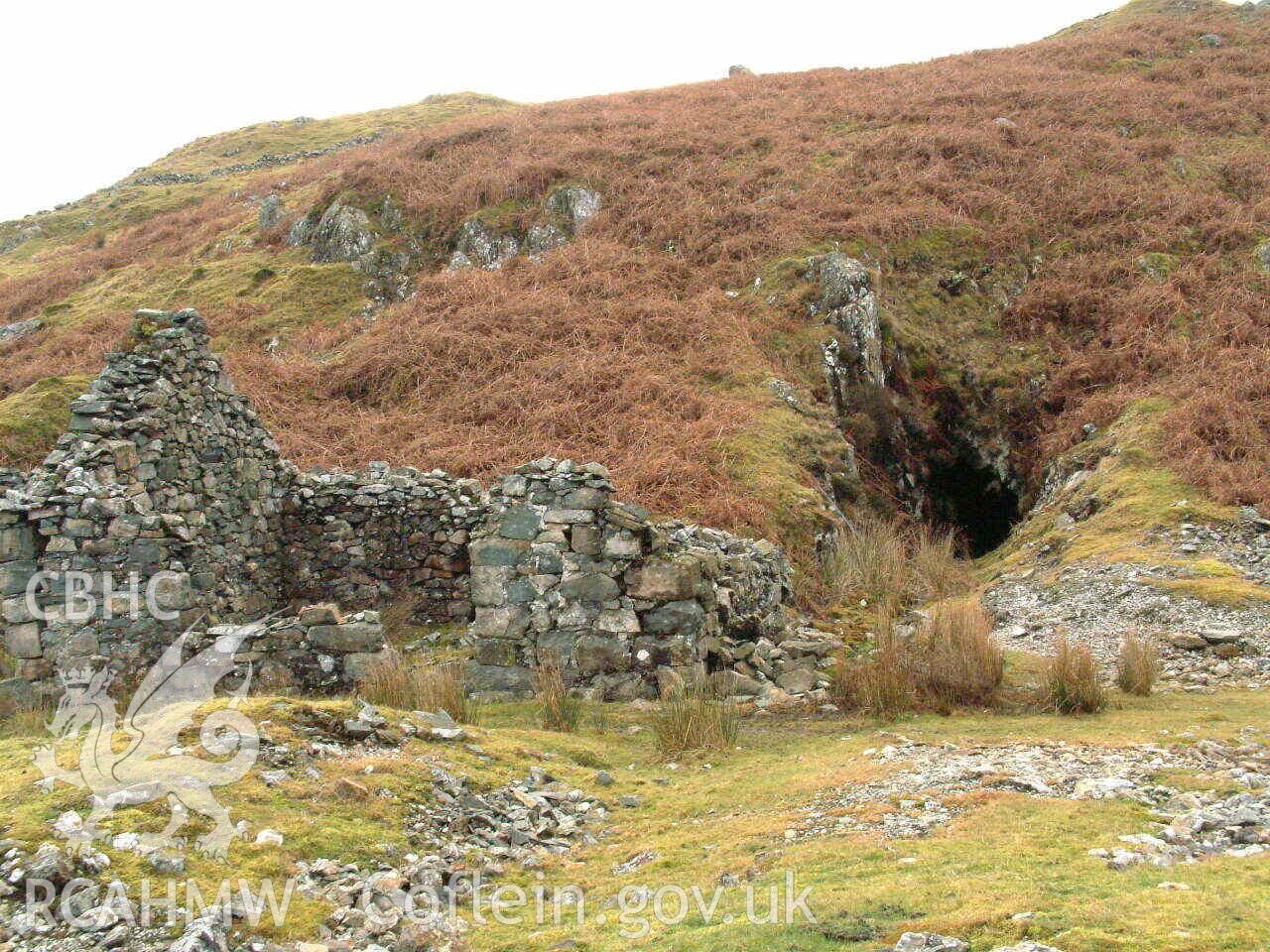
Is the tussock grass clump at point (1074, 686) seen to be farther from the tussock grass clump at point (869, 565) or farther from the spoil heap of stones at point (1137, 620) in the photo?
the tussock grass clump at point (869, 565)

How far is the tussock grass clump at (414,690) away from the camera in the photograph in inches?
321

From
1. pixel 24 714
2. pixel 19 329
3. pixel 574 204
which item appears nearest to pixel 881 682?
pixel 24 714

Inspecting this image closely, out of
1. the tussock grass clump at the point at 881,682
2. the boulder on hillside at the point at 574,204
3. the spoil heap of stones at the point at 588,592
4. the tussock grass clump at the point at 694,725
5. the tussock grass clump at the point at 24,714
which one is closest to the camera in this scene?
the tussock grass clump at the point at 24,714

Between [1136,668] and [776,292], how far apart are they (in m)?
13.1

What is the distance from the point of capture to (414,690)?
831 centimetres

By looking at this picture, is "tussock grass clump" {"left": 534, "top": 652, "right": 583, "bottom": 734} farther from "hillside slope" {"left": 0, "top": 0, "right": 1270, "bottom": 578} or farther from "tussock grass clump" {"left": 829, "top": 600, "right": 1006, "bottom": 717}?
"hillside slope" {"left": 0, "top": 0, "right": 1270, "bottom": 578}

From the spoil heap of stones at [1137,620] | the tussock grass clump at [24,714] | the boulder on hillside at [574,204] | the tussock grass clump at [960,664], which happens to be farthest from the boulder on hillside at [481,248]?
the tussock grass clump at [960,664]

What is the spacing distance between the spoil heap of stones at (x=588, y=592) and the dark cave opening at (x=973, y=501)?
8.46 m

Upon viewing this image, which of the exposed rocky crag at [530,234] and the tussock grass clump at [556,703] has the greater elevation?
the exposed rocky crag at [530,234]

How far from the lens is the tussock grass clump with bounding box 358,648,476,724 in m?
8.16

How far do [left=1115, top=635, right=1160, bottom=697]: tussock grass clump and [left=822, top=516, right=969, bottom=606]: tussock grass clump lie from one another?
12.7 ft

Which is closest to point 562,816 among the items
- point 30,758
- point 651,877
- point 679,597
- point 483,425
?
point 651,877

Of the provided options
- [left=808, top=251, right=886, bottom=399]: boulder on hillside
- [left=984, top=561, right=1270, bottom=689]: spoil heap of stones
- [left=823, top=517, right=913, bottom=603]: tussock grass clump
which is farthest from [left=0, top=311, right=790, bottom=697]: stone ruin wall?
[left=808, top=251, right=886, bottom=399]: boulder on hillside

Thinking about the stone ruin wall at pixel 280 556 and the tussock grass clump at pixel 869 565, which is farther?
the tussock grass clump at pixel 869 565
